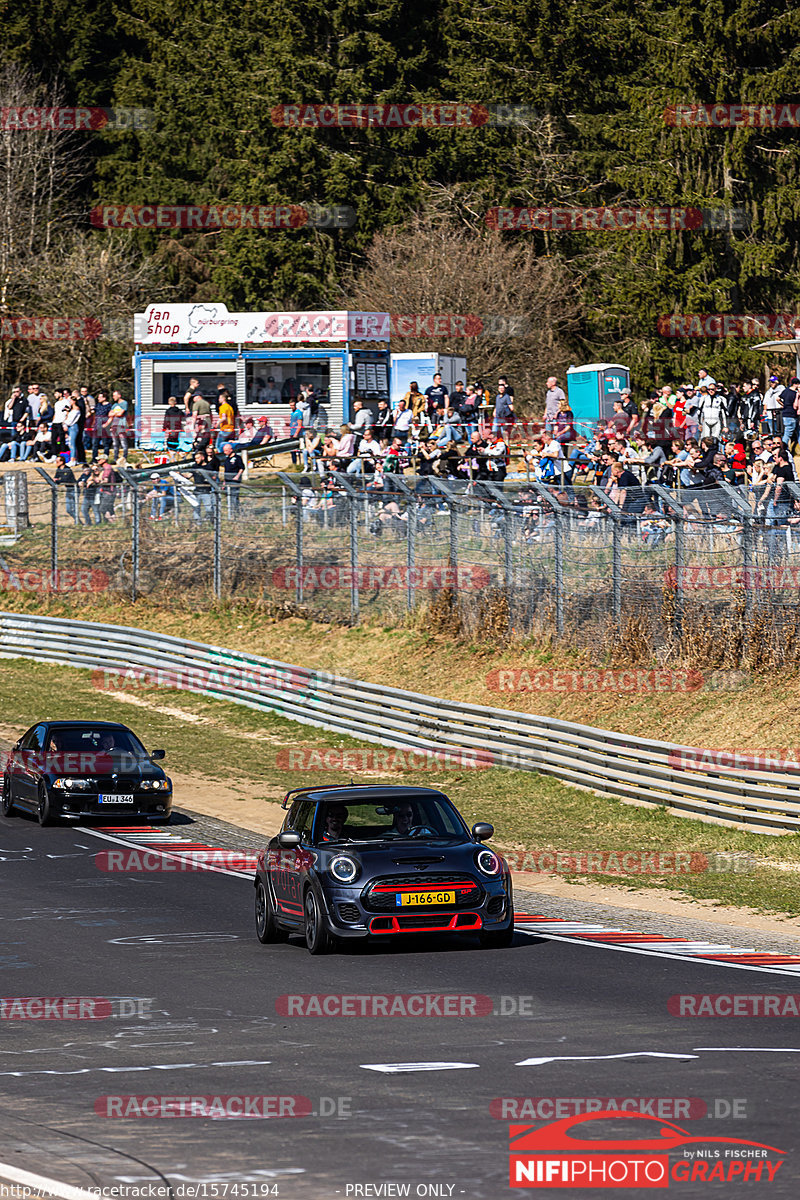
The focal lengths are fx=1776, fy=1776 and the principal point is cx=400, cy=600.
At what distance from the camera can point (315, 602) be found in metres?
34.8

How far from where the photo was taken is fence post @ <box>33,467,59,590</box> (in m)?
38.8

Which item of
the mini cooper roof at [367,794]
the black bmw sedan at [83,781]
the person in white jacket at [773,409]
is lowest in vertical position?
the black bmw sedan at [83,781]

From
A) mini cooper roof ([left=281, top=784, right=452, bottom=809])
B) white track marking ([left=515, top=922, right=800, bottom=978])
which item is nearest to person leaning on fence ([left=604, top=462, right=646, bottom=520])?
white track marking ([left=515, top=922, right=800, bottom=978])

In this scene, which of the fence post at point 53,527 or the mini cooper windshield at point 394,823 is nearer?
the mini cooper windshield at point 394,823

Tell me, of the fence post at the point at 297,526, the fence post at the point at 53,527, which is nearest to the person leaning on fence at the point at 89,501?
the fence post at the point at 53,527

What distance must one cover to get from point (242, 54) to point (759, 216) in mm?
27606

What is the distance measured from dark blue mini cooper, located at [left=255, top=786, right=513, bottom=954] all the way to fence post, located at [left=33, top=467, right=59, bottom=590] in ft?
81.2

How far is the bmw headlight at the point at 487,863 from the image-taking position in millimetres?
14219

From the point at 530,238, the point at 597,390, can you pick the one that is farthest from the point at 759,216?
the point at 597,390

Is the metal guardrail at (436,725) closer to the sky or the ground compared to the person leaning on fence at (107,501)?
closer to the ground

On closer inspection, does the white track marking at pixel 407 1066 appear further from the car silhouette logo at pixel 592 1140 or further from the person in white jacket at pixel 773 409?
the person in white jacket at pixel 773 409

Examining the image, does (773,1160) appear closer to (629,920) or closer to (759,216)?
(629,920)

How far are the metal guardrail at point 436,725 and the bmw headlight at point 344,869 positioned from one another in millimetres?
7995

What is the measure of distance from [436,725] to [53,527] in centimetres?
1491
